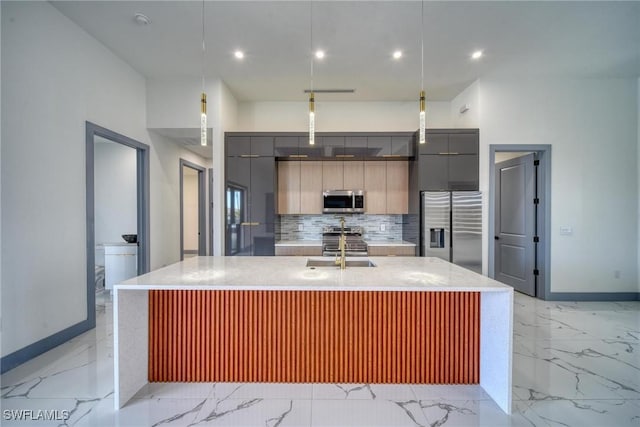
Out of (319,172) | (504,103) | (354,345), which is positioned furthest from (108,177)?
(504,103)

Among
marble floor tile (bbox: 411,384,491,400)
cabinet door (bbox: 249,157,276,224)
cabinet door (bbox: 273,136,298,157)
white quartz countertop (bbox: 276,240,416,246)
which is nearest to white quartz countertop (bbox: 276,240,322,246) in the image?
white quartz countertop (bbox: 276,240,416,246)

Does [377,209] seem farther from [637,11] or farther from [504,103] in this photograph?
[637,11]

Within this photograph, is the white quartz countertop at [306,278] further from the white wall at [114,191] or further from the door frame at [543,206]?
the white wall at [114,191]

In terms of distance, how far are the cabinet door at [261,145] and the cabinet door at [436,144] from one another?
217 centimetres

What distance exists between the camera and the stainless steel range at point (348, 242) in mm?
4227

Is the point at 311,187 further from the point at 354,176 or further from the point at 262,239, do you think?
→ the point at 262,239

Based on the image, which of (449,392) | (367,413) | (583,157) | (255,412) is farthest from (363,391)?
(583,157)

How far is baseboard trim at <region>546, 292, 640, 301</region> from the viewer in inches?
157

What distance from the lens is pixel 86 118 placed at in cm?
299

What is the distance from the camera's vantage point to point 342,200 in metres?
4.43

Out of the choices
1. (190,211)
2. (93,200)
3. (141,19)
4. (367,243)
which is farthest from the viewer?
(190,211)

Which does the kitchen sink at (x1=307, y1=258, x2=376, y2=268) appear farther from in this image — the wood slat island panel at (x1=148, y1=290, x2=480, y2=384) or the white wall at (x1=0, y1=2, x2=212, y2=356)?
the white wall at (x1=0, y1=2, x2=212, y2=356)

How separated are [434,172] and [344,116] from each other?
171 centimetres

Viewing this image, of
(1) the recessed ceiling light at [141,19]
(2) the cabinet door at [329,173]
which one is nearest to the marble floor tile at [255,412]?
(2) the cabinet door at [329,173]
